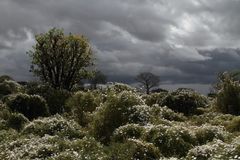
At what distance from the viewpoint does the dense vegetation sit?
21906mm

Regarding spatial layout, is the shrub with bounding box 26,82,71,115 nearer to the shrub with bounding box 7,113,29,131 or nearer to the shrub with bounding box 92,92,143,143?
the shrub with bounding box 7,113,29,131

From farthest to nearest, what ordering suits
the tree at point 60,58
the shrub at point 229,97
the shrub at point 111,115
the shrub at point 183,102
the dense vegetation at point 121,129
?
the tree at point 60,58 < the shrub at point 183,102 < the shrub at point 229,97 < the shrub at point 111,115 < the dense vegetation at point 121,129

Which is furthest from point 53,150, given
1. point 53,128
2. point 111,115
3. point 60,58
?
point 60,58

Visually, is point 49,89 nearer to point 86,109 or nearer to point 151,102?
point 151,102

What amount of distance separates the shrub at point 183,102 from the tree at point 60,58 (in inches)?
908

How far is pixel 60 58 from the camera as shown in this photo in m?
69.6

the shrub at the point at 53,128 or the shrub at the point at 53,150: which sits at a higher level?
the shrub at the point at 53,128

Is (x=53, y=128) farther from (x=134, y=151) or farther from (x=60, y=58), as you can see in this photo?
(x=60, y=58)

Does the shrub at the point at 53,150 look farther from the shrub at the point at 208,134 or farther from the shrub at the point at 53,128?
the shrub at the point at 208,134

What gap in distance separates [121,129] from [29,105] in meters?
19.5

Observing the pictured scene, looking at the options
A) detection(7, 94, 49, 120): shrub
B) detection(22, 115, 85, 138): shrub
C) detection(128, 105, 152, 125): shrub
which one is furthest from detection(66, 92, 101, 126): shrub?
detection(128, 105, 152, 125): shrub

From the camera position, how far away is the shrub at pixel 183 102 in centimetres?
4912

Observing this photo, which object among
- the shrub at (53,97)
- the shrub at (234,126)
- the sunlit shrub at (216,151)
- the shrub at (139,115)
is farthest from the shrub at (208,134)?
the shrub at (53,97)

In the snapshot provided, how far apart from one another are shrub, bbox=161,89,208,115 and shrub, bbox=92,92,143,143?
1787 centimetres
